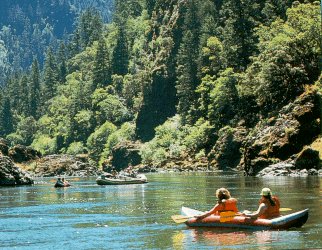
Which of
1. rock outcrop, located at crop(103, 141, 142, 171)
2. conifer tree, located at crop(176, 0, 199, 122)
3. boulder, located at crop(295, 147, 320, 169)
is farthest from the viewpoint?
rock outcrop, located at crop(103, 141, 142, 171)

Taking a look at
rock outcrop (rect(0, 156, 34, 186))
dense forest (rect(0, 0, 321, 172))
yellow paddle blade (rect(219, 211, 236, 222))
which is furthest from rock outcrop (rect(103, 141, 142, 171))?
yellow paddle blade (rect(219, 211, 236, 222))

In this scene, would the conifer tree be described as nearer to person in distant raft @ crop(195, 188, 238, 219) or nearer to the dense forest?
the dense forest

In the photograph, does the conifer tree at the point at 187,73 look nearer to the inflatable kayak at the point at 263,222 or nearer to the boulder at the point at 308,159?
the boulder at the point at 308,159

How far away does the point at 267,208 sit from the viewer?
37188mm

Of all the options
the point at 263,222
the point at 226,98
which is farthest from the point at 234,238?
the point at 226,98

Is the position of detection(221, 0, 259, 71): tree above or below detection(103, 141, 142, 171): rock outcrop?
above

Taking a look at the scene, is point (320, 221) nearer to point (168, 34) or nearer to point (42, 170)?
point (42, 170)

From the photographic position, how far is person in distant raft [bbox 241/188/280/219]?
3688 centimetres

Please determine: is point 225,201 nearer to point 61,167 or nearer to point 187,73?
point 61,167

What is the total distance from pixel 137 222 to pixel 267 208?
875 centimetres

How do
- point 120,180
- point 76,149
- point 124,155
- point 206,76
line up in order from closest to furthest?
point 120,180 → point 206,76 → point 124,155 → point 76,149

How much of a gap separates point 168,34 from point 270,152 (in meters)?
90.7

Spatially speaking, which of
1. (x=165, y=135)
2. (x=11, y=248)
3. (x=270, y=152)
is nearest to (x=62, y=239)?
(x=11, y=248)

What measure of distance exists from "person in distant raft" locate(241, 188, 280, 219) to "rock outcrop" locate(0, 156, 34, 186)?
5311 cm
